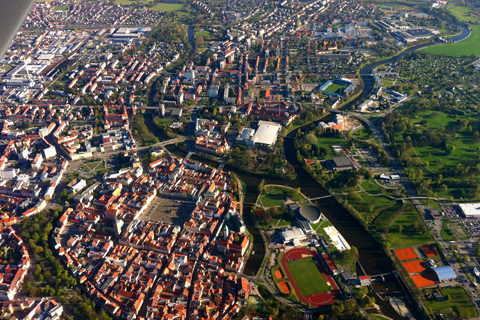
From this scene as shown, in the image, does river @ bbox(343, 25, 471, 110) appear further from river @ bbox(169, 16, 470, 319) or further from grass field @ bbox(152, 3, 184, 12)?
grass field @ bbox(152, 3, 184, 12)

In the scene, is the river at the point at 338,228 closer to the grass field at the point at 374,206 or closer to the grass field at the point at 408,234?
the grass field at the point at 374,206

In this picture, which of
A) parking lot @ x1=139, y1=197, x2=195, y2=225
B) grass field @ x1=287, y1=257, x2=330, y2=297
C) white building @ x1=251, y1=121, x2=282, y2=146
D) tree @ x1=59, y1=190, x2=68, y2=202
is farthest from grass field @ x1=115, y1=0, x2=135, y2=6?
grass field @ x1=287, y1=257, x2=330, y2=297

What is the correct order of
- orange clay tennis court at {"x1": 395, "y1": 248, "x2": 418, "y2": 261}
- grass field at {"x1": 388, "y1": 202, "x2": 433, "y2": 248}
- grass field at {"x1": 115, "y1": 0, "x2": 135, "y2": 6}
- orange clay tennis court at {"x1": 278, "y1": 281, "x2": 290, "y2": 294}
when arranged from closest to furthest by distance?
orange clay tennis court at {"x1": 278, "y1": 281, "x2": 290, "y2": 294} → orange clay tennis court at {"x1": 395, "y1": 248, "x2": 418, "y2": 261} → grass field at {"x1": 388, "y1": 202, "x2": 433, "y2": 248} → grass field at {"x1": 115, "y1": 0, "x2": 135, "y2": 6}

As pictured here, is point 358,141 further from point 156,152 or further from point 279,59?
point 279,59

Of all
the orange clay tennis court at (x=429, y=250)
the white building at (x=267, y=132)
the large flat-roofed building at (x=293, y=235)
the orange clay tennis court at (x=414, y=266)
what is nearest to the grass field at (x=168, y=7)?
the white building at (x=267, y=132)

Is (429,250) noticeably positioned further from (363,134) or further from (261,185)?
(363,134)

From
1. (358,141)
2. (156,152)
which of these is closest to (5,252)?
(156,152)
